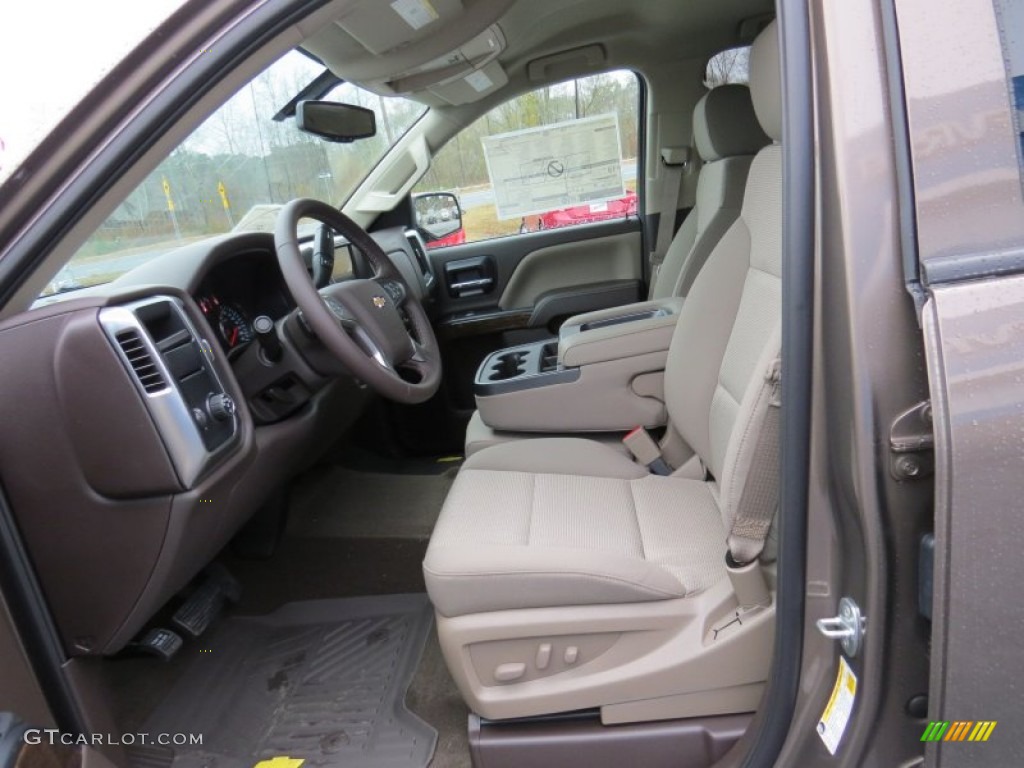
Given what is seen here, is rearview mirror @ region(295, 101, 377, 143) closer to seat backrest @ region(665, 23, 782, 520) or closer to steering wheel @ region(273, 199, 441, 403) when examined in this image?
steering wheel @ region(273, 199, 441, 403)

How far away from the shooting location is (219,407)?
130 centimetres

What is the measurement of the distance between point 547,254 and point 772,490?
231 cm

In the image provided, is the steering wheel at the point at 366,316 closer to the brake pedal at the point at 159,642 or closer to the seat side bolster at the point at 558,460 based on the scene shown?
the seat side bolster at the point at 558,460

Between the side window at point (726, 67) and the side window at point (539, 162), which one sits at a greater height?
the side window at point (726, 67)

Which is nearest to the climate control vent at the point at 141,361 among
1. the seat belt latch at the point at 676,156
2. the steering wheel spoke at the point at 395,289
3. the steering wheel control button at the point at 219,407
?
the steering wheel control button at the point at 219,407

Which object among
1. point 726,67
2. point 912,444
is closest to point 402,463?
point 726,67

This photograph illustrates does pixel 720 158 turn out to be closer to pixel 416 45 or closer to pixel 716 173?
pixel 716 173

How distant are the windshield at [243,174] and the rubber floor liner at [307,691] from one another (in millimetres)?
978

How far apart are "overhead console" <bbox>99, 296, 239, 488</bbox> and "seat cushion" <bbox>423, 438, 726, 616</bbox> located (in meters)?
0.43

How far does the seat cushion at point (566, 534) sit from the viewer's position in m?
1.22

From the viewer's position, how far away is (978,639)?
0.77 meters

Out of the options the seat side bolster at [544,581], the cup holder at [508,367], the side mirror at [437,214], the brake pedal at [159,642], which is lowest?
the brake pedal at [159,642]

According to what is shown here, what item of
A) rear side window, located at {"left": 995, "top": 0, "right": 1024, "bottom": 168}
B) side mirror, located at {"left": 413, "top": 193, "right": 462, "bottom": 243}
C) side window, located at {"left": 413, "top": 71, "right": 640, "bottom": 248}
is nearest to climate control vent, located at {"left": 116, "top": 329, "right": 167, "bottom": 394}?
rear side window, located at {"left": 995, "top": 0, "right": 1024, "bottom": 168}

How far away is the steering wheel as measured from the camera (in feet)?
4.73
